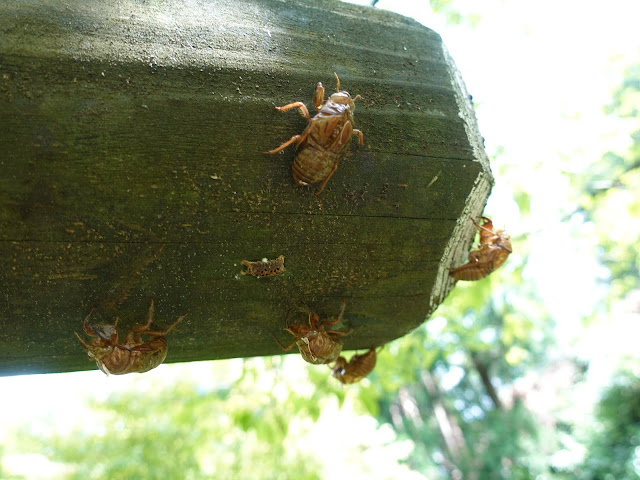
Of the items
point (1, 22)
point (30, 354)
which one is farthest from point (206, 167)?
point (30, 354)

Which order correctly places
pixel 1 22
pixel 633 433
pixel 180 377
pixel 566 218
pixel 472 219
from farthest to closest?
1. pixel 633 433
2. pixel 180 377
3. pixel 566 218
4. pixel 472 219
5. pixel 1 22

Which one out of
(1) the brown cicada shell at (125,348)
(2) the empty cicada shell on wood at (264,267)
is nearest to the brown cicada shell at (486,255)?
(2) the empty cicada shell on wood at (264,267)

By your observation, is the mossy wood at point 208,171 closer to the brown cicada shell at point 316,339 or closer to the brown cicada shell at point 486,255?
the brown cicada shell at point 316,339

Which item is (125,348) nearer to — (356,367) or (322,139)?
(322,139)

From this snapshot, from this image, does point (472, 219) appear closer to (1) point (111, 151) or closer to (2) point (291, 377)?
(1) point (111, 151)

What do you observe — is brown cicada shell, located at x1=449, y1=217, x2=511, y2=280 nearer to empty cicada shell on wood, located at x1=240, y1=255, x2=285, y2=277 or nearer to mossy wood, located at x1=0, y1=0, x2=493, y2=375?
mossy wood, located at x1=0, y1=0, x2=493, y2=375

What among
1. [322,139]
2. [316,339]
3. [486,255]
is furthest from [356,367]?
[322,139]
